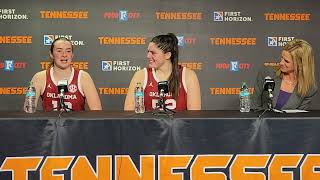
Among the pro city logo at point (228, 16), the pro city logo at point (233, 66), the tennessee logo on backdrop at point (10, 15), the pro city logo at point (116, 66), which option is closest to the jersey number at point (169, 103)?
the pro city logo at point (116, 66)

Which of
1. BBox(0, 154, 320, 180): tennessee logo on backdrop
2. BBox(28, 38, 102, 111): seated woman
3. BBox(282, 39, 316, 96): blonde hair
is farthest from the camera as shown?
BBox(28, 38, 102, 111): seated woman

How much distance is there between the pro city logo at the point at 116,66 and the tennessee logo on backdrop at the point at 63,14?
0.55m

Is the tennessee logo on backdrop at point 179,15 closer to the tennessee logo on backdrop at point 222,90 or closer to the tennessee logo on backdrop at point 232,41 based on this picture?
the tennessee logo on backdrop at point 232,41

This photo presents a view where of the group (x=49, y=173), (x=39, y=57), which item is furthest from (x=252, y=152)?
(x=39, y=57)

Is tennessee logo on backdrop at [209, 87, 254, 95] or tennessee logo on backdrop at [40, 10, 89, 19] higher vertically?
tennessee logo on backdrop at [40, 10, 89, 19]

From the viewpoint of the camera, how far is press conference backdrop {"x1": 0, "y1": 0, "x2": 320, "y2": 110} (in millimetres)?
4801

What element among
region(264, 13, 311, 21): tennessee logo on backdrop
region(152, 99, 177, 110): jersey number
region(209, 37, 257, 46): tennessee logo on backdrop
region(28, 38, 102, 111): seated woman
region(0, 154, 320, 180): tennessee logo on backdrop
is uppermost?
region(264, 13, 311, 21): tennessee logo on backdrop

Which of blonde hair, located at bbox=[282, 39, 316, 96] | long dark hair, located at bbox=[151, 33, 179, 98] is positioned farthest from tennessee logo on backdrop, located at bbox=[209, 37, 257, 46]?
blonde hair, located at bbox=[282, 39, 316, 96]

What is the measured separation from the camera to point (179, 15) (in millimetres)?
4855

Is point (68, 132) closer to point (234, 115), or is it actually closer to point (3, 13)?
point (234, 115)

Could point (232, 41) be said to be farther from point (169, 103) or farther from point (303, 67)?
point (169, 103)

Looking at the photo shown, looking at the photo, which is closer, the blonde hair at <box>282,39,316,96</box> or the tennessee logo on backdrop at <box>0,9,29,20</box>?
the blonde hair at <box>282,39,316,96</box>

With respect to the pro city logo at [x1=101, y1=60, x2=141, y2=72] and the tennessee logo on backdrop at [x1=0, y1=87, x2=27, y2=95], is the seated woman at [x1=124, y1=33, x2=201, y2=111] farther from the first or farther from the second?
the tennessee logo on backdrop at [x1=0, y1=87, x2=27, y2=95]

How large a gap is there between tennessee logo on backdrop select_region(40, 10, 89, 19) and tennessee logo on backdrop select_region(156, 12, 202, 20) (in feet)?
2.67
